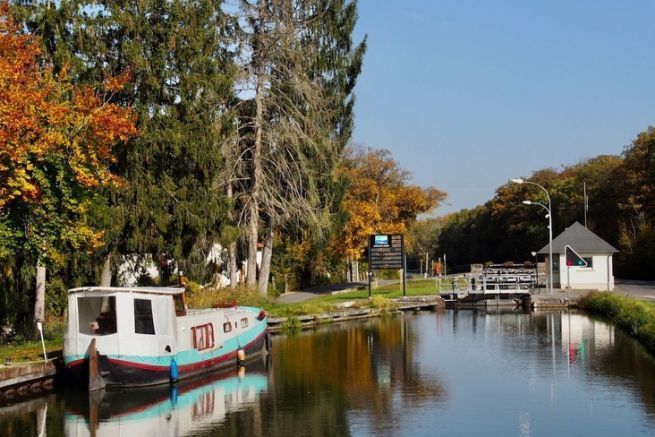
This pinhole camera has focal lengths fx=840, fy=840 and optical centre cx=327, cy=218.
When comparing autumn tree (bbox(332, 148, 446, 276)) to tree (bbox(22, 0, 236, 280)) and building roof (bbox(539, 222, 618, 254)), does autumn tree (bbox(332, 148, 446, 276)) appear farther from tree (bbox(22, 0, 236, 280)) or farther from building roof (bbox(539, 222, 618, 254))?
tree (bbox(22, 0, 236, 280))

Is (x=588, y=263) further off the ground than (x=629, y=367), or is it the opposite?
(x=588, y=263)

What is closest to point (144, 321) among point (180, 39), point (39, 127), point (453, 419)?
point (39, 127)

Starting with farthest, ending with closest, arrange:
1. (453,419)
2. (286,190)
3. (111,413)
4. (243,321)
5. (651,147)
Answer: (651,147) < (286,190) < (243,321) < (111,413) < (453,419)

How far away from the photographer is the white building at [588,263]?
55.5 meters

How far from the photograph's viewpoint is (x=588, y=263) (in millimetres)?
55938

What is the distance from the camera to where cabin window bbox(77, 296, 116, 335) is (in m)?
23.6

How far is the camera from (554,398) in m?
22.3

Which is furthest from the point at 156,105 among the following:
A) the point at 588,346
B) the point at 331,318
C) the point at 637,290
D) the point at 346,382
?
the point at 637,290

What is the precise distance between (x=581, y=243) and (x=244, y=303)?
1022 inches

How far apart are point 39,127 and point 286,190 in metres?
23.9

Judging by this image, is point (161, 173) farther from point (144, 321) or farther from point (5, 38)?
point (144, 321)

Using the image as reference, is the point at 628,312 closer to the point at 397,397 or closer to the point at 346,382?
the point at 346,382

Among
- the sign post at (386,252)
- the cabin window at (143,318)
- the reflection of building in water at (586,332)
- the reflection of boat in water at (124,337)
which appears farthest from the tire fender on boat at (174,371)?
the sign post at (386,252)

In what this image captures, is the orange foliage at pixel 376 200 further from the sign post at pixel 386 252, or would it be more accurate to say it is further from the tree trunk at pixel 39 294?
the tree trunk at pixel 39 294
